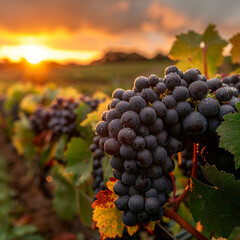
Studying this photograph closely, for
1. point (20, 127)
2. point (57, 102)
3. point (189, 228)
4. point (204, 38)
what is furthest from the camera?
point (20, 127)

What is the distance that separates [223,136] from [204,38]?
78cm

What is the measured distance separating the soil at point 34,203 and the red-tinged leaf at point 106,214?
3.37 m

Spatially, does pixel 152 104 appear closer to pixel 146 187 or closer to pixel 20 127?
pixel 146 187

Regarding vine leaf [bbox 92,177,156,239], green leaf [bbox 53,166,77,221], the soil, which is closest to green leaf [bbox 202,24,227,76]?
vine leaf [bbox 92,177,156,239]

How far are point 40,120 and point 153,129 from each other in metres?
2.22

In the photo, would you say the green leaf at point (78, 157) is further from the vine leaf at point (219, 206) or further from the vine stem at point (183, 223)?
the vine leaf at point (219, 206)

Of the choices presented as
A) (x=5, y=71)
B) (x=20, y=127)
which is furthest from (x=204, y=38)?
(x=5, y=71)

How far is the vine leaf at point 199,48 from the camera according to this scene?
4.35 feet

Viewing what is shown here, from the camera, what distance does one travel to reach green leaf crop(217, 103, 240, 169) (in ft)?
2.41

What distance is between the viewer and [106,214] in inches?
35.7

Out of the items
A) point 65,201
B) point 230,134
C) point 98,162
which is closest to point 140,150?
point 230,134

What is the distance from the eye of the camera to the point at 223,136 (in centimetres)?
73

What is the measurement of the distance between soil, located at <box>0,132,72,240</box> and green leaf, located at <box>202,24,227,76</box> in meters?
3.46

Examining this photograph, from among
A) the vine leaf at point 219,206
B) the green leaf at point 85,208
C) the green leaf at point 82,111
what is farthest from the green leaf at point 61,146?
the vine leaf at point 219,206
